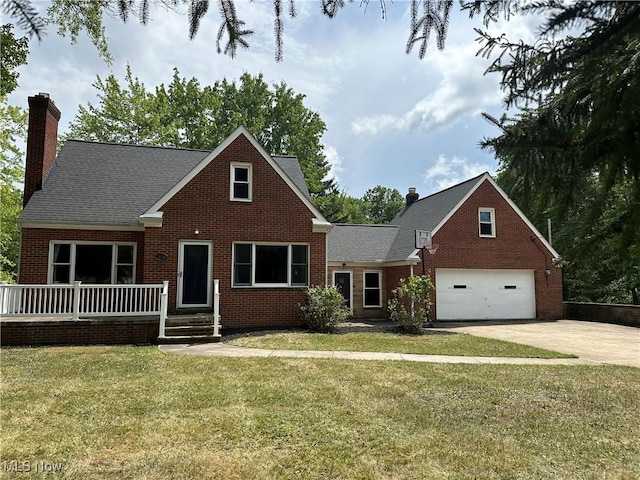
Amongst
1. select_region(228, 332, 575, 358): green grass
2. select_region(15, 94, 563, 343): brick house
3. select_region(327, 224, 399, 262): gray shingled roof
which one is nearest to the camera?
select_region(228, 332, 575, 358): green grass

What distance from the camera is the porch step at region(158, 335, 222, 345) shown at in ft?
36.7

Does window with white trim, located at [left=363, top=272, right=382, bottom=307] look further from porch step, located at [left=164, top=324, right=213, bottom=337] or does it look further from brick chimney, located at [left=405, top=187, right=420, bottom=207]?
porch step, located at [left=164, top=324, right=213, bottom=337]

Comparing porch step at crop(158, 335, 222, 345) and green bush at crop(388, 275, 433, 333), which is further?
green bush at crop(388, 275, 433, 333)

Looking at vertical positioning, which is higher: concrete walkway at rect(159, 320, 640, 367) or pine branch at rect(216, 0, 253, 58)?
pine branch at rect(216, 0, 253, 58)

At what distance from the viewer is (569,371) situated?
8484 millimetres

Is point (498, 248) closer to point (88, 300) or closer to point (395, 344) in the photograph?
point (395, 344)

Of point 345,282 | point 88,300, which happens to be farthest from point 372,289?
point 88,300

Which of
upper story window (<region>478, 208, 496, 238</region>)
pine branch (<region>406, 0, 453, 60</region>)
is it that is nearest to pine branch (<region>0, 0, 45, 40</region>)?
pine branch (<region>406, 0, 453, 60</region>)

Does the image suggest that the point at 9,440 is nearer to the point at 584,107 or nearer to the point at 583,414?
the point at 584,107

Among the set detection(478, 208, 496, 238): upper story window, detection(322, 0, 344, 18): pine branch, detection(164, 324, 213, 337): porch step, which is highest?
detection(478, 208, 496, 238): upper story window

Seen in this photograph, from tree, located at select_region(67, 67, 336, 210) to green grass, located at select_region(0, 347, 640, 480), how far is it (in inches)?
998

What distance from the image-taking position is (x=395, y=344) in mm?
11688

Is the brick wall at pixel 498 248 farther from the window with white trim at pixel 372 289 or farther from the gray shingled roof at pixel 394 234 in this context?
the window with white trim at pixel 372 289

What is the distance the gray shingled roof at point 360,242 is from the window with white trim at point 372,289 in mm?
878
